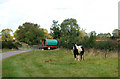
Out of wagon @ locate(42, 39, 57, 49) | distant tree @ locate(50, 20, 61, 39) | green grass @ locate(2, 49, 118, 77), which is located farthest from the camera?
distant tree @ locate(50, 20, 61, 39)

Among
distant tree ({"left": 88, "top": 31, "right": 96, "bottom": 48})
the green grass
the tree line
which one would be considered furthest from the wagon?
the green grass

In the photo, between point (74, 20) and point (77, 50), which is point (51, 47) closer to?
point (77, 50)

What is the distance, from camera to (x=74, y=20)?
109688mm

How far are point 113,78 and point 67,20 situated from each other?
100 meters

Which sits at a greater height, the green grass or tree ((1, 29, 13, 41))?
tree ((1, 29, 13, 41))

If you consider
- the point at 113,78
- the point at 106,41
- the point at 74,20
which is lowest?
the point at 113,78

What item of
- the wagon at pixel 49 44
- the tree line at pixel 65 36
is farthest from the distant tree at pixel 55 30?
the wagon at pixel 49 44

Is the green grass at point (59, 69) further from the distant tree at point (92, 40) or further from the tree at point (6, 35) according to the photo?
the tree at point (6, 35)

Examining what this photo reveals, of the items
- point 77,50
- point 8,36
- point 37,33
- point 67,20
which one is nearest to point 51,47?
point 37,33

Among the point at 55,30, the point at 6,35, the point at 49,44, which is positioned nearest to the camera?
the point at 49,44

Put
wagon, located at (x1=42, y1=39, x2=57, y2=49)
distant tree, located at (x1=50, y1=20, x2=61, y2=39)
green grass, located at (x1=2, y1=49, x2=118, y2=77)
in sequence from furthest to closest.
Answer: distant tree, located at (x1=50, y1=20, x2=61, y2=39), wagon, located at (x1=42, y1=39, x2=57, y2=49), green grass, located at (x1=2, y1=49, x2=118, y2=77)

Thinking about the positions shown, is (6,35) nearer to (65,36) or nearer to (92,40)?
(65,36)

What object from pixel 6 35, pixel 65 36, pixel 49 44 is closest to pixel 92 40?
pixel 65 36

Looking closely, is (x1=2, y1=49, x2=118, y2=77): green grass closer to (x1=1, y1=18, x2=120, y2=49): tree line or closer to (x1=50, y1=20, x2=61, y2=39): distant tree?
(x1=1, y1=18, x2=120, y2=49): tree line
